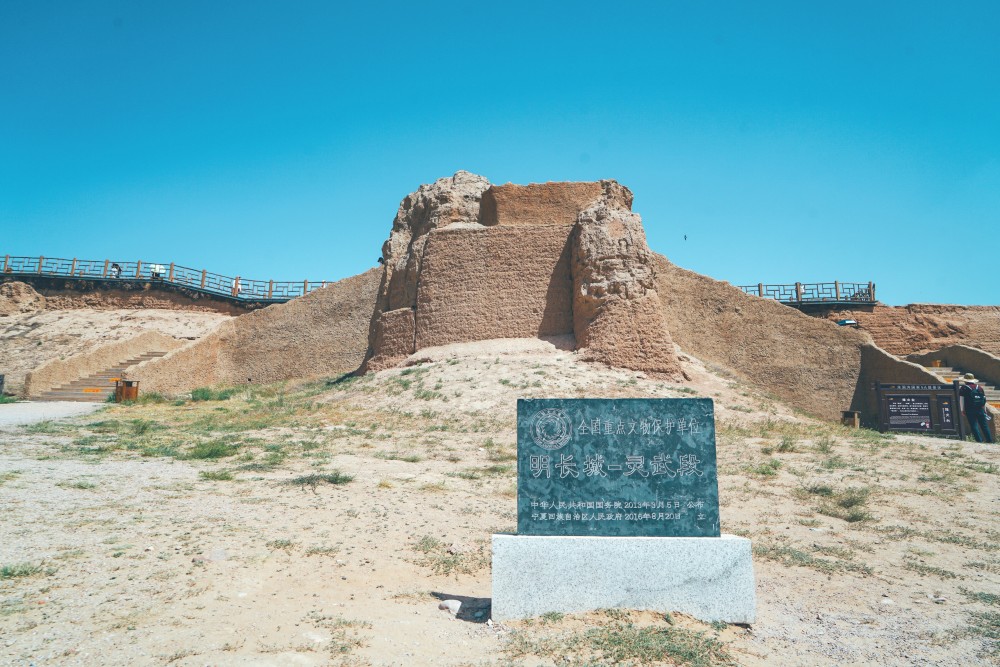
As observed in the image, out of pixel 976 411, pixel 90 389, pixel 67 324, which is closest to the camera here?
pixel 976 411

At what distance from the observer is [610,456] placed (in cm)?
422

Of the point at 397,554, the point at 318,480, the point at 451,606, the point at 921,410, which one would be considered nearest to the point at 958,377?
the point at 921,410

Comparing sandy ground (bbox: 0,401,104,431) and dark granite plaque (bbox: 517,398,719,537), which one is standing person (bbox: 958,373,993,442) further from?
sandy ground (bbox: 0,401,104,431)

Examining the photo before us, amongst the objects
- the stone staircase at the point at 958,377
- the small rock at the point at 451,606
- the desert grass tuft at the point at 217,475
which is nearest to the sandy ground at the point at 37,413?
the desert grass tuft at the point at 217,475

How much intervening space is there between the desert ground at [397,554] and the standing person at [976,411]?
3.41m

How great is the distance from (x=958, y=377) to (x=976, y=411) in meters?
7.99

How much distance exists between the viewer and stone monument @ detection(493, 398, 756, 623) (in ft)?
13.7

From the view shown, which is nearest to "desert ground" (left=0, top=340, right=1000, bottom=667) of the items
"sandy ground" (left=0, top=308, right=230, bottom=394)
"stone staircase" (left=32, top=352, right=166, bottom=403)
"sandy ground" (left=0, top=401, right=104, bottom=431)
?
"sandy ground" (left=0, top=401, right=104, bottom=431)

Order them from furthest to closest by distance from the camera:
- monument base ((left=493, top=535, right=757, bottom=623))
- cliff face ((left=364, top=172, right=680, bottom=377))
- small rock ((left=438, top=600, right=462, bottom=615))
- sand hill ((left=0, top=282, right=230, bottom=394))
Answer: sand hill ((left=0, top=282, right=230, bottom=394))
cliff face ((left=364, top=172, right=680, bottom=377))
small rock ((left=438, top=600, right=462, bottom=615))
monument base ((left=493, top=535, right=757, bottom=623))

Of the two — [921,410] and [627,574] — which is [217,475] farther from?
[921,410]

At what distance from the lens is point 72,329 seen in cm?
2969

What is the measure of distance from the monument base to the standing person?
13.3 meters

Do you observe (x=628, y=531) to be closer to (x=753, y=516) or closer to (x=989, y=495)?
(x=753, y=516)

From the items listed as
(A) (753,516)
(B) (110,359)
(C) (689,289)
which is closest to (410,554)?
(A) (753,516)
